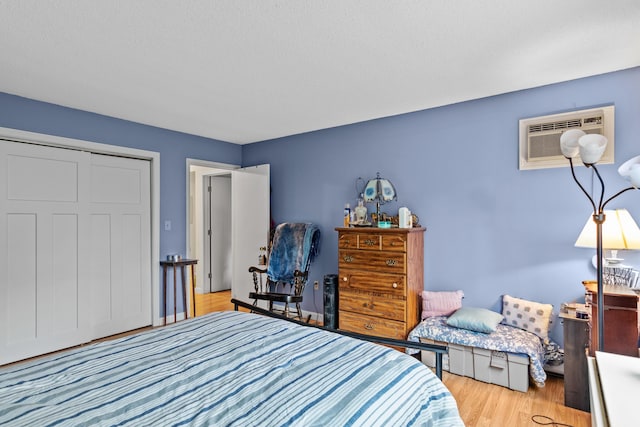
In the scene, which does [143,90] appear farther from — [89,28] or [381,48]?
[381,48]

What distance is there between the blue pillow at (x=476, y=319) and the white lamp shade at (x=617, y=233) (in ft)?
2.97

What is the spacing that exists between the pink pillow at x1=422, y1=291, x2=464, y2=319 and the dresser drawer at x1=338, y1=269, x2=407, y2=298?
1.07 feet

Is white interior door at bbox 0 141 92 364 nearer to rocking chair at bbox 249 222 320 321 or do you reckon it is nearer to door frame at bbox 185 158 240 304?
door frame at bbox 185 158 240 304

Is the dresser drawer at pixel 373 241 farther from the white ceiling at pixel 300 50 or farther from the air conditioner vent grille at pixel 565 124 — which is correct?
the air conditioner vent grille at pixel 565 124

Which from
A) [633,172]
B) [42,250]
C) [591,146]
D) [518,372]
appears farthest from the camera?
[42,250]

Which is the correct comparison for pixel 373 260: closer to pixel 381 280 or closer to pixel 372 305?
pixel 381 280

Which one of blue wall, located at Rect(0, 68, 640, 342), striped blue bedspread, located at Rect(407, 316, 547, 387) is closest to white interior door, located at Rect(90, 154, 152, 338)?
blue wall, located at Rect(0, 68, 640, 342)

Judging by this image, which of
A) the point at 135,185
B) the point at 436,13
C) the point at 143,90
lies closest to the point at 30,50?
the point at 143,90

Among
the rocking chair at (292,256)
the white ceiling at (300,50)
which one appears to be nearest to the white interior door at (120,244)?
the white ceiling at (300,50)

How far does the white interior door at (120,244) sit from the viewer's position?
3.77m

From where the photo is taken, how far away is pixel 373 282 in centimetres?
344

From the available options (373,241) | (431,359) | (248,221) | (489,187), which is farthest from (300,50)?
(248,221)

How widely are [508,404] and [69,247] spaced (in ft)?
13.6

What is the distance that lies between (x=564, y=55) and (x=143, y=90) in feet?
10.7
